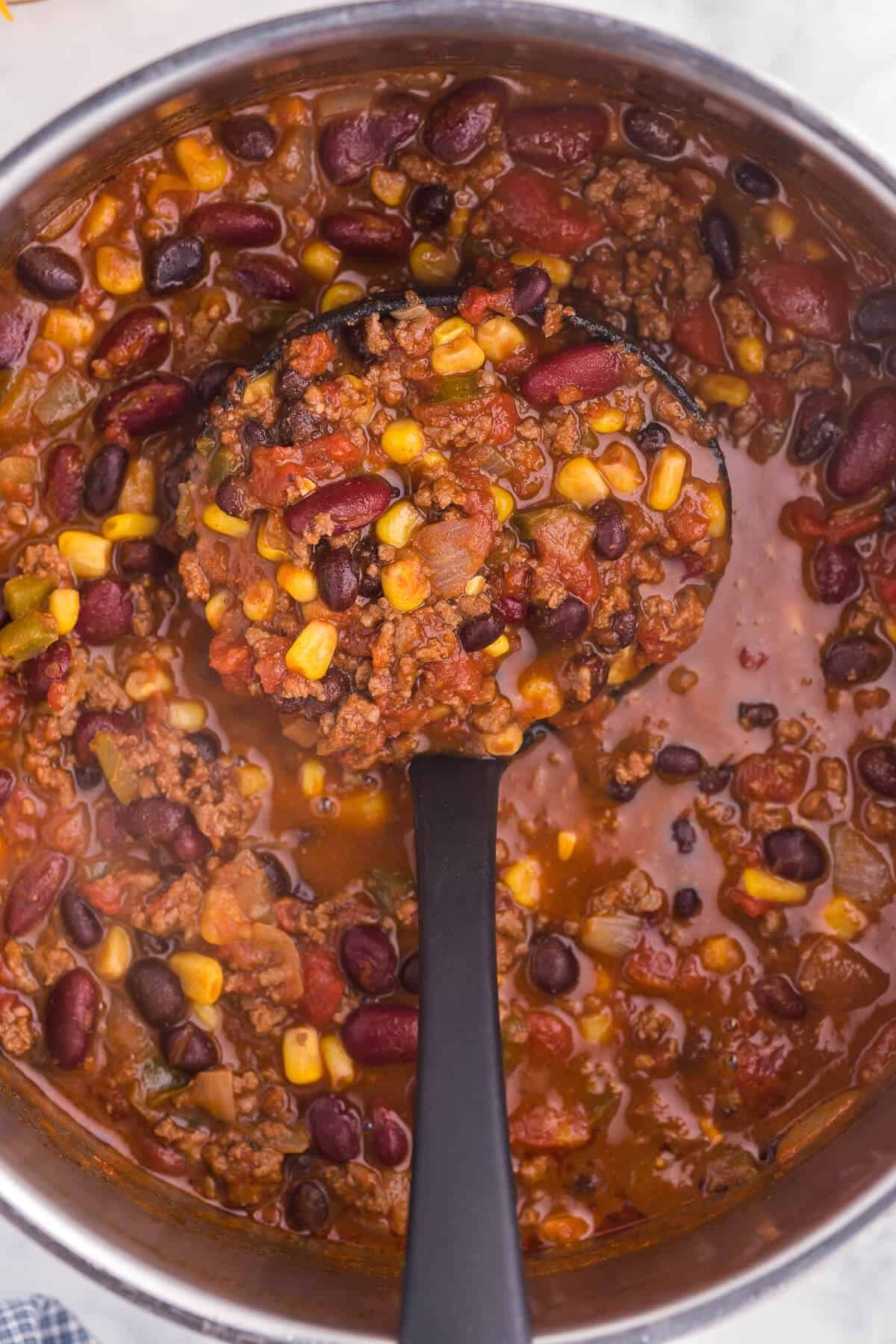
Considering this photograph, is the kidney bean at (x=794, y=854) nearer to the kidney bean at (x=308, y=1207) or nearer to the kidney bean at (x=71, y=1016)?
the kidney bean at (x=308, y=1207)

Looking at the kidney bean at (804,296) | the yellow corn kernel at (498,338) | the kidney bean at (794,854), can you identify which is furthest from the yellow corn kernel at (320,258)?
the kidney bean at (794,854)

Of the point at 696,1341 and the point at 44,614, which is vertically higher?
the point at 44,614

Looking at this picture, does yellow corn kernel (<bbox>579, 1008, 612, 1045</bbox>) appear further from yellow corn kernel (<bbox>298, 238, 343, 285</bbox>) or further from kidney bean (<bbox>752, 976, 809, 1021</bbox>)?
yellow corn kernel (<bbox>298, 238, 343, 285</bbox>)

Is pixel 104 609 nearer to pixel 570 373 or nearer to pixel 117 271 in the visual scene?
pixel 117 271

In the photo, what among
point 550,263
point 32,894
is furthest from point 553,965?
point 550,263

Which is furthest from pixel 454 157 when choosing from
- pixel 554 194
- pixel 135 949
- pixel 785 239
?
pixel 135 949

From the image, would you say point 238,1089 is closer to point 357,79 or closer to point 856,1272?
point 856,1272

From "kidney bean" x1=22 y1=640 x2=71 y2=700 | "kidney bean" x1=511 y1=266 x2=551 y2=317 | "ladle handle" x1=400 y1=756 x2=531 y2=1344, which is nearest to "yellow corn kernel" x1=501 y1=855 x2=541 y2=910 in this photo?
"ladle handle" x1=400 y1=756 x2=531 y2=1344
